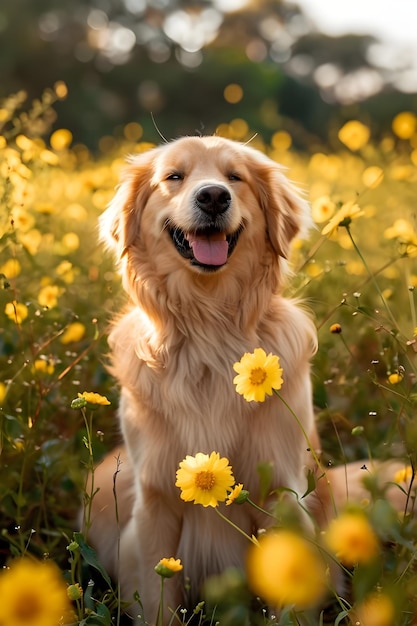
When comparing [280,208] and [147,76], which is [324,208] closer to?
[280,208]

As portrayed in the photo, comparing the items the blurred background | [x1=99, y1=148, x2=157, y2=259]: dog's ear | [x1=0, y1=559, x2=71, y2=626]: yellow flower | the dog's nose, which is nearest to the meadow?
[x1=0, y1=559, x2=71, y2=626]: yellow flower

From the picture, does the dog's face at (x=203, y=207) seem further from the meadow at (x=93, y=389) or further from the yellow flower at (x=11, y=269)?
the yellow flower at (x=11, y=269)

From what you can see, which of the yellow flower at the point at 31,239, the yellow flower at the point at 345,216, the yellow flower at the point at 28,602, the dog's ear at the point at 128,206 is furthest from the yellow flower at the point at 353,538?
the yellow flower at the point at 31,239

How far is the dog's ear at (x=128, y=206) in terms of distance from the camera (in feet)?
9.41

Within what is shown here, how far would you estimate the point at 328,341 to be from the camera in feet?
11.8

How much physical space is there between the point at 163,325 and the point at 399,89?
895 inches

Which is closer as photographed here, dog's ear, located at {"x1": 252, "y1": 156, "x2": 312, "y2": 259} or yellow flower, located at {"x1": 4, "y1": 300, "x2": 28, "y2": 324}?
yellow flower, located at {"x1": 4, "y1": 300, "x2": 28, "y2": 324}

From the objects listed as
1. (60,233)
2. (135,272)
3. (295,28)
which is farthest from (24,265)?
(295,28)

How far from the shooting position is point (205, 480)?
1546 millimetres

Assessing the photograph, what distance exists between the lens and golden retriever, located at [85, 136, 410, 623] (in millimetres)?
2516

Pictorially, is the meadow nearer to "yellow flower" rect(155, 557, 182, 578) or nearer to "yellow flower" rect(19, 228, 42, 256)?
"yellow flower" rect(19, 228, 42, 256)

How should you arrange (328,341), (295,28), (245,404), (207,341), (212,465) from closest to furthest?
(212,465) → (245,404) → (207,341) → (328,341) → (295,28)

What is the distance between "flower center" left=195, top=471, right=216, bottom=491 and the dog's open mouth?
1195mm

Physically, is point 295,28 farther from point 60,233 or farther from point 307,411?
point 307,411
